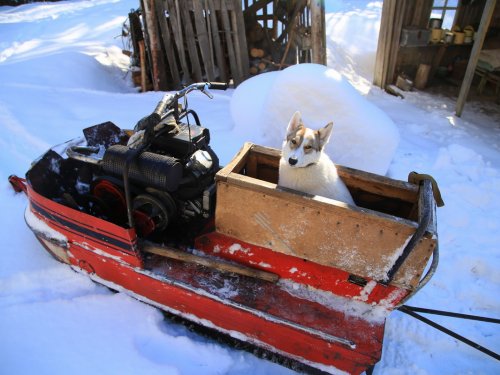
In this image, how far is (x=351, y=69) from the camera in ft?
29.4

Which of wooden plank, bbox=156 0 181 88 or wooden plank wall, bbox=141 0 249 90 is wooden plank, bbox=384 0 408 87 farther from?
wooden plank, bbox=156 0 181 88

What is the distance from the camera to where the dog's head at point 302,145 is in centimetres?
235

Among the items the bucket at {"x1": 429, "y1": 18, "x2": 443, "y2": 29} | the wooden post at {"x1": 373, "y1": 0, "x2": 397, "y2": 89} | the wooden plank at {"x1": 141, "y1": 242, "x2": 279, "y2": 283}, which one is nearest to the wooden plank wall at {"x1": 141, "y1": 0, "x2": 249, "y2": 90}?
the wooden post at {"x1": 373, "y1": 0, "x2": 397, "y2": 89}

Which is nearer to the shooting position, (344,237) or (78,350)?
(344,237)

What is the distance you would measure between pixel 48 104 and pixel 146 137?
401 centimetres

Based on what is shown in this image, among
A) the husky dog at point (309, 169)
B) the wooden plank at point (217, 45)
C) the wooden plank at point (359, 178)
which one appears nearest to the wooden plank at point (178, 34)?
the wooden plank at point (217, 45)

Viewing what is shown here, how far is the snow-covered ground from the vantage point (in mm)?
2525

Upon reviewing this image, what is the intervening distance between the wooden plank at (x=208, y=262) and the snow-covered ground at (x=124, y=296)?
0.57 meters

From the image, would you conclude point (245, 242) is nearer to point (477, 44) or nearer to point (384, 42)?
point (477, 44)

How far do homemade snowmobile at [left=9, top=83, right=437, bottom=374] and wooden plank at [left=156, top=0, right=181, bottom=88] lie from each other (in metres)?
4.86

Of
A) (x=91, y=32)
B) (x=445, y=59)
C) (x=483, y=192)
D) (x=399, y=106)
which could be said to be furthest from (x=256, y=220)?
(x=91, y=32)

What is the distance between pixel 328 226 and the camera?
2.10 metres

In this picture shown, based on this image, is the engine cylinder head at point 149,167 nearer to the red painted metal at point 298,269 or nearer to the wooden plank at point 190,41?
the red painted metal at point 298,269

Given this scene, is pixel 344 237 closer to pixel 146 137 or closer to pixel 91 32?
pixel 146 137
